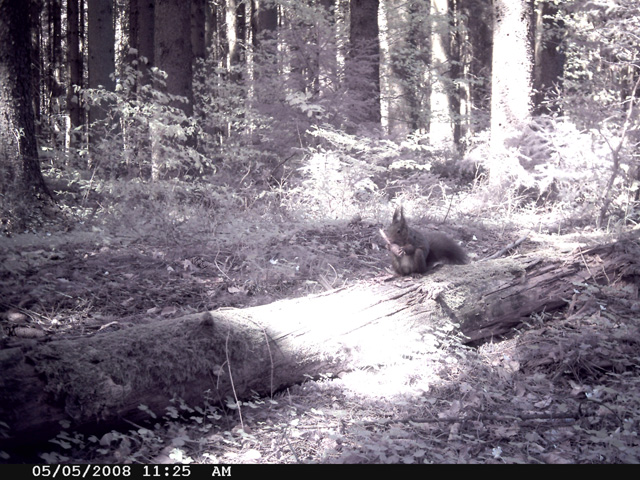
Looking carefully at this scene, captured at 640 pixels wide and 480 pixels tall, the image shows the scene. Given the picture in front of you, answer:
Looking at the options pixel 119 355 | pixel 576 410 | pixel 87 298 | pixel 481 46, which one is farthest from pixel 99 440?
pixel 481 46

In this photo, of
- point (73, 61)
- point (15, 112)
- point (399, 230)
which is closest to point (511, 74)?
point (399, 230)

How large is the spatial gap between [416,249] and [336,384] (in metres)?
1.91

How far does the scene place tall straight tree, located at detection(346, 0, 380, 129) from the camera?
1236 cm

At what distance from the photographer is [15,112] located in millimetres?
8492

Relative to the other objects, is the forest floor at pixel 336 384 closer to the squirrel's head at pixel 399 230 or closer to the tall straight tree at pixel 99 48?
the squirrel's head at pixel 399 230

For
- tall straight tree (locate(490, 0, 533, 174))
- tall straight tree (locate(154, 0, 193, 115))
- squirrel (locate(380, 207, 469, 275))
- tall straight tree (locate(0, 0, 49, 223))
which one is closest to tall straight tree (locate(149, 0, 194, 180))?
tall straight tree (locate(154, 0, 193, 115))

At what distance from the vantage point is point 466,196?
11836 mm

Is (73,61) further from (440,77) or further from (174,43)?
(440,77)

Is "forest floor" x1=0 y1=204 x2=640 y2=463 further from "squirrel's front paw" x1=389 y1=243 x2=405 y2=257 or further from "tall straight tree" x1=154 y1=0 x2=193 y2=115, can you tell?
"tall straight tree" x1=154 y1=0 x2=193 y2=115

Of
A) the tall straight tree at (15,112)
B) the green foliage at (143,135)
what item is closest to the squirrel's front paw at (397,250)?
the tall straight tree at (15,112)

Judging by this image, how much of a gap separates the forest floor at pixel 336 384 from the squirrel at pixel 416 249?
854 mm

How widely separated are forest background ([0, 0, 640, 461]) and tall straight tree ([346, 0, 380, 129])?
0.05 metres

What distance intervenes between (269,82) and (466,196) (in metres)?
5.23

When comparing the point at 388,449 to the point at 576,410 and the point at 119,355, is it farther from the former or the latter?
the point at 119,355
